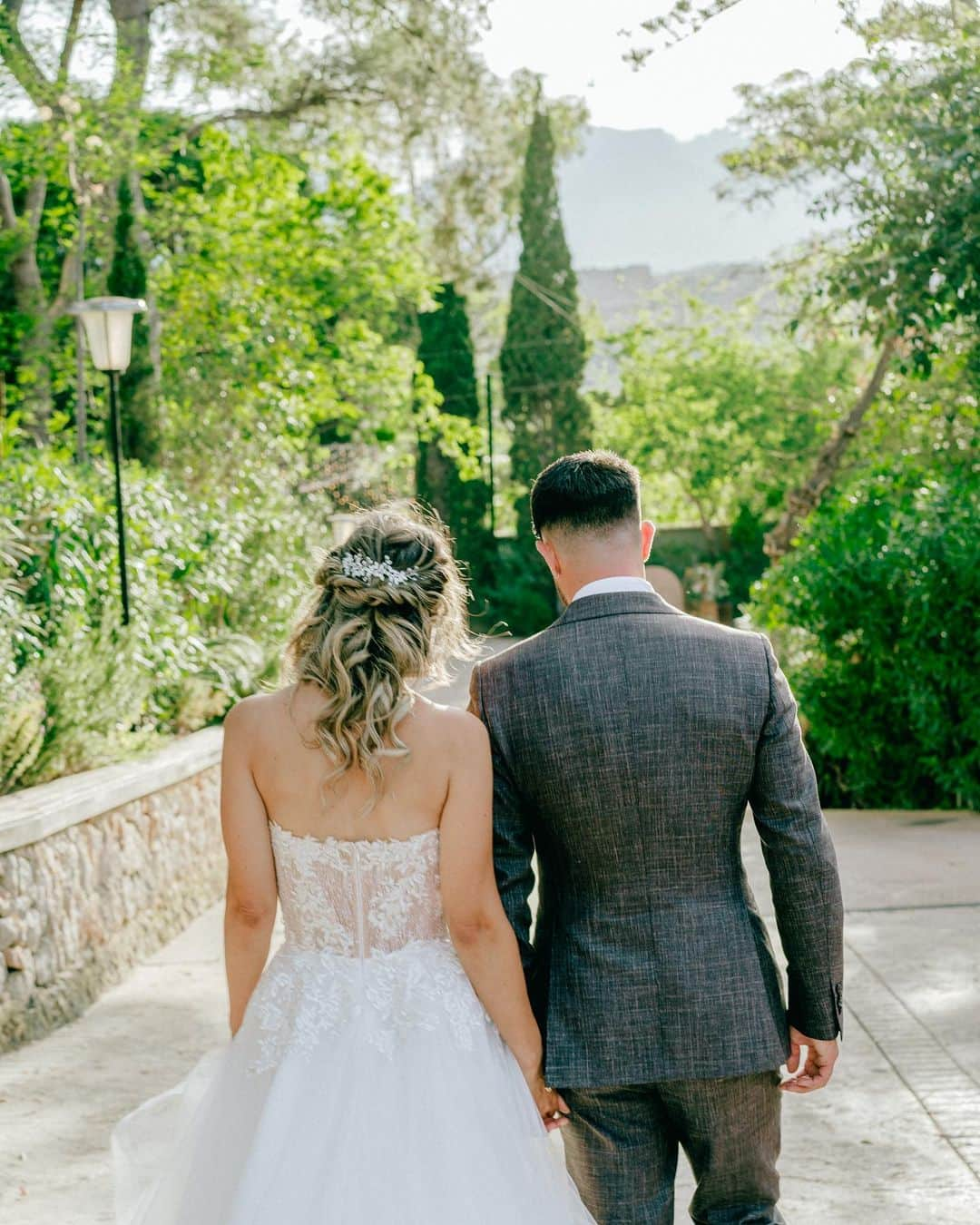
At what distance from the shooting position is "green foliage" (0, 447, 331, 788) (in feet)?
21.8

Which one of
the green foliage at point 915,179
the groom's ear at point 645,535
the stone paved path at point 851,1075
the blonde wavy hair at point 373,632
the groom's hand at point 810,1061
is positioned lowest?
the stone paved path at point 851,1075

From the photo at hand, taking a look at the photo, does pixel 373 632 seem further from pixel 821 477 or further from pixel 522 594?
pixel 522 594

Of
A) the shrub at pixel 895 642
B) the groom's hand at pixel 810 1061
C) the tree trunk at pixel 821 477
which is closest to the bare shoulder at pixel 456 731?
the groom's hand at pixel 810 1061

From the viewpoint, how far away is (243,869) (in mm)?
2494

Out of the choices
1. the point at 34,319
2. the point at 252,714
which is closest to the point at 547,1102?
the point at 252,714

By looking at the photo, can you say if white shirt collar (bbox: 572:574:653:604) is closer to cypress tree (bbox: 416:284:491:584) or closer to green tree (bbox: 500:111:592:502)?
cypress tree (bbox: 416:284:491:584)

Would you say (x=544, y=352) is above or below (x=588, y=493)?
below

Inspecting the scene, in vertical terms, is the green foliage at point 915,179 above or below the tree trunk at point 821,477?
above

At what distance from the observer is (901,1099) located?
4.18m

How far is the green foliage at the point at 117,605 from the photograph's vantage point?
6.63 meters

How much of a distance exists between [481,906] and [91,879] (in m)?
3.92

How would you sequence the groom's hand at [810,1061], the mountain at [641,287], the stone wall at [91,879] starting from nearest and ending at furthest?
1. the groom's hand at [810,1061]
2. the stone wall at [91,879]
3. the mountain at [641,287]

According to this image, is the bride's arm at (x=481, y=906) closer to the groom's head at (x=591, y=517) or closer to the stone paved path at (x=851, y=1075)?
the groom's head at (x=591, y=517)

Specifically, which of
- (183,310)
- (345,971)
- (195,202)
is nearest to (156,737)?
(345,971)
